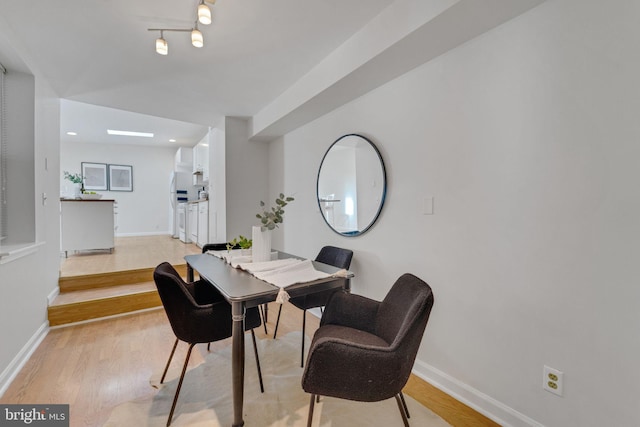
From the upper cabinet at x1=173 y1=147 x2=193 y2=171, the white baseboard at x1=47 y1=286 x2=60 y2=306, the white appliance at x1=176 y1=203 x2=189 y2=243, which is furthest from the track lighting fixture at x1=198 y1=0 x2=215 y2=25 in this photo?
the upper cabinet at x1=173 y1=147 x2=193 y2=171

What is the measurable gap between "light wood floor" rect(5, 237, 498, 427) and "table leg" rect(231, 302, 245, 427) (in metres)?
0.73

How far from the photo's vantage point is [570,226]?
122 cm

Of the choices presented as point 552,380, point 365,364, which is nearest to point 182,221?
point 365,364

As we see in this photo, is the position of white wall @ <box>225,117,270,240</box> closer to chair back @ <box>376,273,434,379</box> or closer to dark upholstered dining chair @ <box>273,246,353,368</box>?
dark upholstered dining chair @ <box>273,246,353,368</box>

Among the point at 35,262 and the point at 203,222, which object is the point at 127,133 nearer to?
the point at 203,222

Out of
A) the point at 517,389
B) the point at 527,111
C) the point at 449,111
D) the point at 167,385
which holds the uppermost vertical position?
the point at 449,111

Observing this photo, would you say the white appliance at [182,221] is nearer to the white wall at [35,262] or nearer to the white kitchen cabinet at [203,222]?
the white kitchen cabinet at [203,222]

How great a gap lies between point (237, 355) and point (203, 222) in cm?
378

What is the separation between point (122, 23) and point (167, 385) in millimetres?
2318

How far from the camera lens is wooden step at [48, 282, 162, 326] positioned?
261 cm

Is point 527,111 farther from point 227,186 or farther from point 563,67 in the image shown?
point 227,186

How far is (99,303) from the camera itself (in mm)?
2785

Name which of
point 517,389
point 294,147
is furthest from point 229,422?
point 294,147

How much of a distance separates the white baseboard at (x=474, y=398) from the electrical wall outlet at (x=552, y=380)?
19 centimetres
